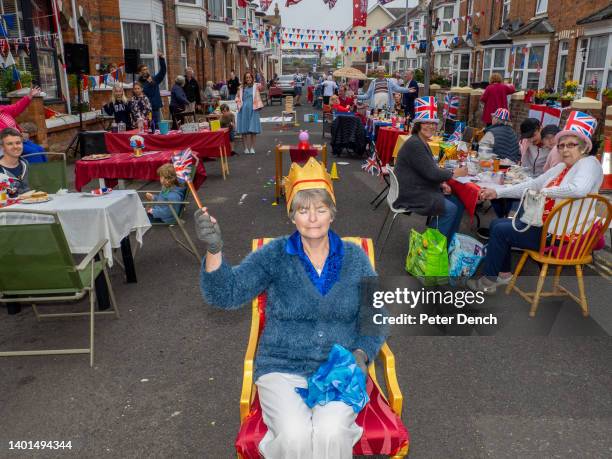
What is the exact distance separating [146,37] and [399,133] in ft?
40.4

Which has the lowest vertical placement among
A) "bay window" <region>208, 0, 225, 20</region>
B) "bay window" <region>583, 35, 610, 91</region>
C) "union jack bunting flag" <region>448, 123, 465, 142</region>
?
"union jack bunting flag" <region>448, 123, 465, 142</region>

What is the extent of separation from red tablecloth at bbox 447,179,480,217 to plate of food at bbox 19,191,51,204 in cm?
442

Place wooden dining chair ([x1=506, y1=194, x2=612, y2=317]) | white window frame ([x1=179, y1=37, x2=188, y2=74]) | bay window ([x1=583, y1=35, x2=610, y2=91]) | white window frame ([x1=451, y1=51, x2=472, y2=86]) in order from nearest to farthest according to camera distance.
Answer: wooden dining chair ([x1=506, y1=194, x2=612, y2=317]), bay window ([x1=583, y1=35, x2=610, y2=91]), white window frame ([x1=179, y1=37, x2=188, y2=74]), white window frame ([x1=451, y1=51, x2=472, y2=86])

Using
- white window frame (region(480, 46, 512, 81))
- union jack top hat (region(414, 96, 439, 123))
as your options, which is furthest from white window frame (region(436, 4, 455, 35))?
union jack top hat (region(414, 96, 439, 123))

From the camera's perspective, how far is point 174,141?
32.8ft

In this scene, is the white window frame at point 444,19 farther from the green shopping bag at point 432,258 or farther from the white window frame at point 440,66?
the green shopping bag at point 432,258

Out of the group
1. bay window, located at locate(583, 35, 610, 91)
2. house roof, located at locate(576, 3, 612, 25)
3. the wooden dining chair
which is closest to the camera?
the wooden dining chair

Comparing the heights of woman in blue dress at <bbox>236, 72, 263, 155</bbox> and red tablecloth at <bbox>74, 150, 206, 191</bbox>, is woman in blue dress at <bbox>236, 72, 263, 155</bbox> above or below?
above

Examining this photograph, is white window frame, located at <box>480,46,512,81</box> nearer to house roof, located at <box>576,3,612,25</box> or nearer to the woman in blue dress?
house roof, located at <box>576,3,612,25</box>

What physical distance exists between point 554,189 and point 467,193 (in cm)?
127

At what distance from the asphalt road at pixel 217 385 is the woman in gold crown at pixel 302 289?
2.87ft

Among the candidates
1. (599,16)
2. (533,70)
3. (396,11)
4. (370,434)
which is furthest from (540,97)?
(396,11)

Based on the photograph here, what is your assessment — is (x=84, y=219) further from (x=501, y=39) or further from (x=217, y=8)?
(x=217, y=8)

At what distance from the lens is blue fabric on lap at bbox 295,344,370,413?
7.47ft
